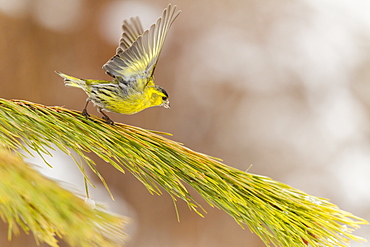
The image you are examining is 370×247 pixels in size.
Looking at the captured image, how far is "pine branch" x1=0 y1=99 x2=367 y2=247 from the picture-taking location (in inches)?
13.2

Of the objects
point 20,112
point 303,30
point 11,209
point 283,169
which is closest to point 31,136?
point 20,112

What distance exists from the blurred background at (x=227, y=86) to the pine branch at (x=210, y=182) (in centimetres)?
Answer: 74

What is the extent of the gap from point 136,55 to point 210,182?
0.69 feet

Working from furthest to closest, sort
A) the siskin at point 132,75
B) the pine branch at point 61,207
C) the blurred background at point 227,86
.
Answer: the blurred background at point 227,86 → the siskin at point 132,75 → the pine branch at point 61,207

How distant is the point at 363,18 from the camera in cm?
126

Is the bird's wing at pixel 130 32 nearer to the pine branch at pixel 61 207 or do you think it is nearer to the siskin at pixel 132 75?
the siskin at pixel 132 75

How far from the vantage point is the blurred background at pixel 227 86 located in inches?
44.3

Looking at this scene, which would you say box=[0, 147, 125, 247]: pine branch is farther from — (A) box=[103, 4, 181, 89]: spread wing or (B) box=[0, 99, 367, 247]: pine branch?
(A) box=[103, 4, 181, 89]: spread wing

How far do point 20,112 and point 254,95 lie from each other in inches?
36.1

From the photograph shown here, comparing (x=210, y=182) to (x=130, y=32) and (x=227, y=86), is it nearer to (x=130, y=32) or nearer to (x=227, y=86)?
(x=130, y=32)

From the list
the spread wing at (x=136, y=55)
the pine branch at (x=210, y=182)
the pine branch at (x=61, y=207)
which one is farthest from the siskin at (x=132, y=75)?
the pine branch at (x=61, y=207)

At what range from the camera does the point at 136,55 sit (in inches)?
19.6

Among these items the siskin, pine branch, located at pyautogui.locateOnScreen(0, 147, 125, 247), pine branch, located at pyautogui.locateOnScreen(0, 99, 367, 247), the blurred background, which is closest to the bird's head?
the siskin

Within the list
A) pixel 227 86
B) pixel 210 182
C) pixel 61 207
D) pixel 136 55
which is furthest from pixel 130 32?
pixel 227 86
